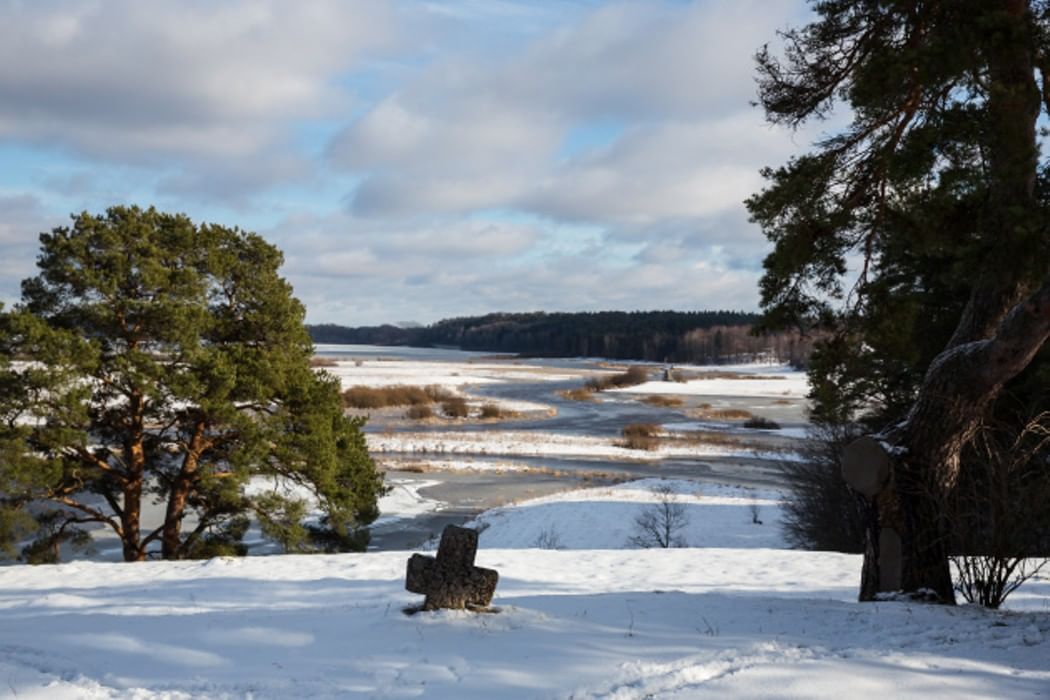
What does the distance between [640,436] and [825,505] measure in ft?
77.4

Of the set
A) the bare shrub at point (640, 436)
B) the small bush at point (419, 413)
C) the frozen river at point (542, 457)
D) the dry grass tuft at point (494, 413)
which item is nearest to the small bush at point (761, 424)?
the frozen river at point (542, 457)

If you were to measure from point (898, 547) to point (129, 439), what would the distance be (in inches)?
548

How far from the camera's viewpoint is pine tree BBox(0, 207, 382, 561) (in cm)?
1422

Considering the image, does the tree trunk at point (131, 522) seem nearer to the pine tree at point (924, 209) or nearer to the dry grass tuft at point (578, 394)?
the pine tree at point (924, 209)

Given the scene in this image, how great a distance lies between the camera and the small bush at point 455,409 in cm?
5144

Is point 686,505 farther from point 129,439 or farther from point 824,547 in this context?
point 129,439

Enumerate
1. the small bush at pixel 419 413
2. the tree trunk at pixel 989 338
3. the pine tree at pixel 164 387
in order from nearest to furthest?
1. the tree trunk at pixel 989 338
2. the pine tree at pixel 164 387
3. the small bush at pixel 419 413

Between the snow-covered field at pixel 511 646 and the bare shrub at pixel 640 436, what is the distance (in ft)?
97.4

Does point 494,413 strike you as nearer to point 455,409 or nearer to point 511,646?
point 455,409

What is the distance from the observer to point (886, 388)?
1722 cm

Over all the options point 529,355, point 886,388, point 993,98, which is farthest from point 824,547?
point 529,355

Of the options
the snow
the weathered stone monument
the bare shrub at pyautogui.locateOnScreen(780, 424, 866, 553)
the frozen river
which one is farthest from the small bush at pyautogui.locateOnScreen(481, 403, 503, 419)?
the weathered stone monument

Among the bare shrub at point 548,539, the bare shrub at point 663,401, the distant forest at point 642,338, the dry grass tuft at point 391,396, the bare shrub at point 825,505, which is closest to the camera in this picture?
the bare shrub at point 825,505

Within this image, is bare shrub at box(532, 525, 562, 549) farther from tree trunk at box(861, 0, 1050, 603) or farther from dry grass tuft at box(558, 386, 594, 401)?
dry grass tuft at box(558, 386, 594, 401)
